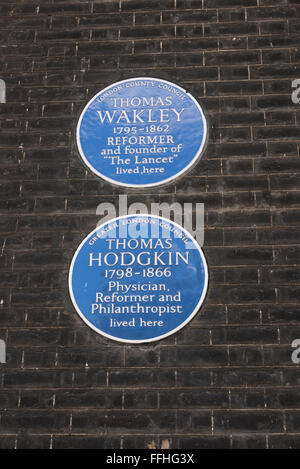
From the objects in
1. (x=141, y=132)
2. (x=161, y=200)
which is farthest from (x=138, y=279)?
(x=141, y=132)

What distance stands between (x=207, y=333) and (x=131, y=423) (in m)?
1.24

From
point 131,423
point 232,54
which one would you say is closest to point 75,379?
point 131,423

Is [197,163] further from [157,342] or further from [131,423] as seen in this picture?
[131,423]

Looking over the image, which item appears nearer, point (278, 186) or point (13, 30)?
point (278, 186)

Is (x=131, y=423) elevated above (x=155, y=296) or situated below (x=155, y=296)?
below

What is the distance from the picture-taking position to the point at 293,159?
8.51 meters

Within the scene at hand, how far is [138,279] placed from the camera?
8.02 meters

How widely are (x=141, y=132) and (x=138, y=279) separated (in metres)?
1.89

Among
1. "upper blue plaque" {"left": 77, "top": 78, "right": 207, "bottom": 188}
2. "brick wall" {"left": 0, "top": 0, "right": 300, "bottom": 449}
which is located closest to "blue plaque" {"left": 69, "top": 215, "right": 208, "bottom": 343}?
"brick wall" {"left": 0, "top": 0, "right": 300, "bottom": 449}

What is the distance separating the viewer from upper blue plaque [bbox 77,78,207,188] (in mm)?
8547

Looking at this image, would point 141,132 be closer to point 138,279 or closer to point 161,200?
point 161,200

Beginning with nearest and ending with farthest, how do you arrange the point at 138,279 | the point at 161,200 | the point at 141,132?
the point at 138,279 → the point at 161,200 → the point at 141,132
